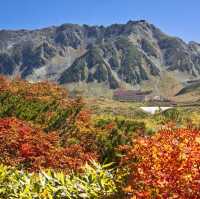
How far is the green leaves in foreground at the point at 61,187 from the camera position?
1455 centimetres

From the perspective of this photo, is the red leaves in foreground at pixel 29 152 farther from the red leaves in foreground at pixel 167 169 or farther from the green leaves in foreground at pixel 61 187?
the red leaves in foreground at pixel 167 169

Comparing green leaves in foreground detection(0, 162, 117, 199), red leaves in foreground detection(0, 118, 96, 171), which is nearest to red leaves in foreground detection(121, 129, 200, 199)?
green leaves in foreground detection(0, 162, 117, 199)

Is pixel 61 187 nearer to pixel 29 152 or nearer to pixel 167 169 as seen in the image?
pixel 167 169

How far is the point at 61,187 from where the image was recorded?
48.5ft

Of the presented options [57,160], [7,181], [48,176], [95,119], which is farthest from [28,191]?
[95,119]

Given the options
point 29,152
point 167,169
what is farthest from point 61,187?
point 29,152

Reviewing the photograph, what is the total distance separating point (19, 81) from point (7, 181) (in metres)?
28.2

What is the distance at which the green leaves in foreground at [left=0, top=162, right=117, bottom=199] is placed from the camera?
14.5 meters

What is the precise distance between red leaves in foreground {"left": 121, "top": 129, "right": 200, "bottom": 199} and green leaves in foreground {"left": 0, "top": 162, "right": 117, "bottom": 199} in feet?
6.05

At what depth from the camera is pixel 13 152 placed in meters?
24.9

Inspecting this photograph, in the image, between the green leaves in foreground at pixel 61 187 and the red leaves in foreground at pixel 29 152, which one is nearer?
the green leaves in foreground at pixel 61 187

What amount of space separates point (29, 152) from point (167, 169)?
13.5 metres

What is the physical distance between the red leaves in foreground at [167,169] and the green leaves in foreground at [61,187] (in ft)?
6.05

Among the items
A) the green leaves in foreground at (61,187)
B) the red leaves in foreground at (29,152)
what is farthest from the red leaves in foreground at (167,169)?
the red leaves in foreground at (29,152)
